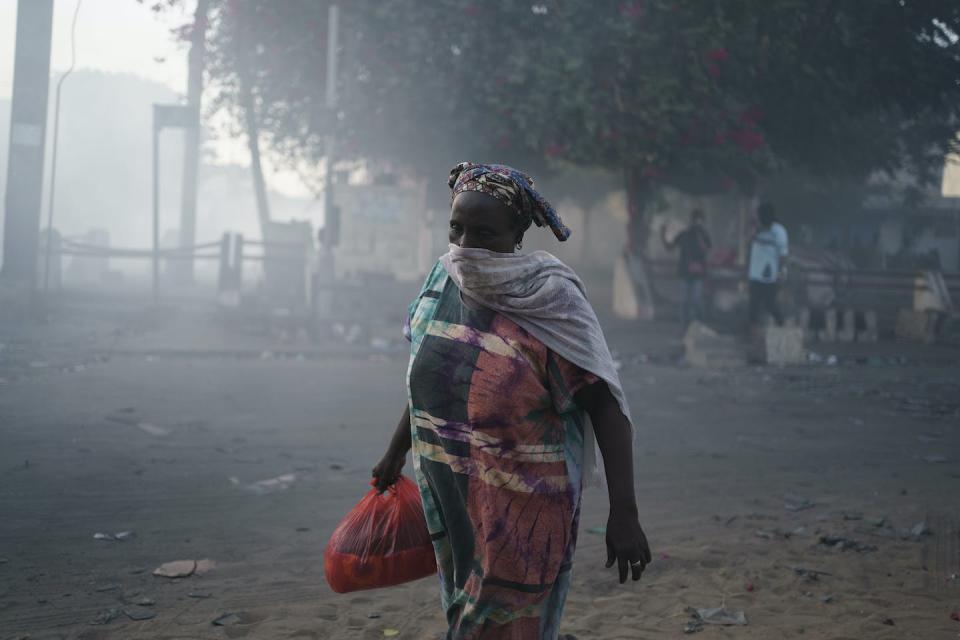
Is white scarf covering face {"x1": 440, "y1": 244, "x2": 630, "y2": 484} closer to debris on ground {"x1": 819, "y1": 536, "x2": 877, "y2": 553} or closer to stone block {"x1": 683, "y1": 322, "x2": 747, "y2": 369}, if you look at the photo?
debris on ground {"x1": 819, "y1": 536, "x2": 877, "y2": 553}

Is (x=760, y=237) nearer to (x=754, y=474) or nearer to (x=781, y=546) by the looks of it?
(x=754, y=474)

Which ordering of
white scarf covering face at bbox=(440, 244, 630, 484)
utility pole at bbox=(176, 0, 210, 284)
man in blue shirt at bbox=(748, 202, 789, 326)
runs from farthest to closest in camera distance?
1. utility pole at bbox=(176, 0, 210, 284)
2. man in blue shirt at bbox=(748, 202, 789, 326)
3. white scarf covering face at bbox=(440, 244, 630, 484)

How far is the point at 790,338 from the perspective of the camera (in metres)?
12.1

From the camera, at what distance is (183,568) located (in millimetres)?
4340

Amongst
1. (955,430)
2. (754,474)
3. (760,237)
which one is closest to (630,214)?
(760,237)

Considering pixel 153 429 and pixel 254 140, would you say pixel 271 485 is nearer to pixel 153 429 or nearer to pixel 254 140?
pixel 153 429

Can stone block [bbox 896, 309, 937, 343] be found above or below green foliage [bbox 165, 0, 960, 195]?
below

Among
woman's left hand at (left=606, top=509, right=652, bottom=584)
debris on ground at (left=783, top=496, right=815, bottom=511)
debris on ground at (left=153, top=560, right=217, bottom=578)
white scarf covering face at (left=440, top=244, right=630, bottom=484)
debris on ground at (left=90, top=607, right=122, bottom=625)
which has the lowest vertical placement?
debris on ground at (left=90, top=607, right=122, bottom=625)

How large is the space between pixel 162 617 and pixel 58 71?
13.1 m

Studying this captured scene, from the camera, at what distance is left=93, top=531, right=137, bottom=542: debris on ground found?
4.71m

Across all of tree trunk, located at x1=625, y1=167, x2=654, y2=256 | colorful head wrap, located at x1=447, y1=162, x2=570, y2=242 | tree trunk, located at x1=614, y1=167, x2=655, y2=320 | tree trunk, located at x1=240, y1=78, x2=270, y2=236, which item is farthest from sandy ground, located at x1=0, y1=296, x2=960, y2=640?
tree trunk, located at x1=240, y1=78, x2=270, y2=236

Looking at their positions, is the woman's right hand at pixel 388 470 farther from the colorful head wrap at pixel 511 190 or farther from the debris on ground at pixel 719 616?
the debris on ground at pixel 719 616

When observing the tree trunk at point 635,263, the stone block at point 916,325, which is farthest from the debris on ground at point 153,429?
the stone block at point 916,325

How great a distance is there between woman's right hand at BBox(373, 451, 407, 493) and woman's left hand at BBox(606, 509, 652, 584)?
0.77 m
